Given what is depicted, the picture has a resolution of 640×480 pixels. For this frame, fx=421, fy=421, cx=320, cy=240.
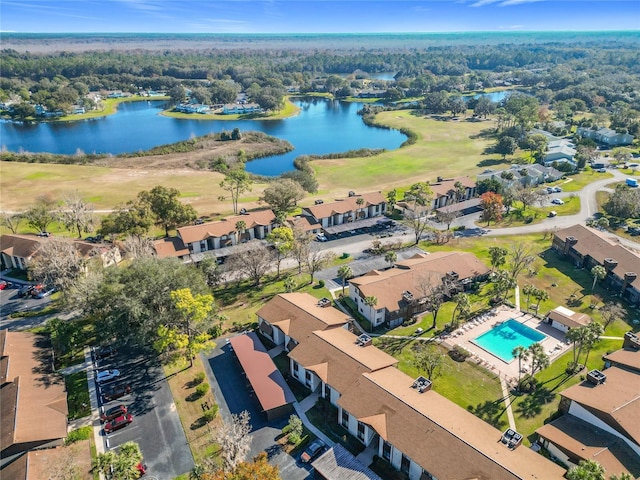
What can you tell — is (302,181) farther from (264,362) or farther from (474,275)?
(264,362)

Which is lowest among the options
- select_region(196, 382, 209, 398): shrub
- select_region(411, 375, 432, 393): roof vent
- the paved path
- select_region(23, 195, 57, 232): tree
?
the paved path

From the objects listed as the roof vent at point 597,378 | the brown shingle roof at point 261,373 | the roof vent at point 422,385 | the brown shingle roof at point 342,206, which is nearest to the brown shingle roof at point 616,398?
the roof vent at point 597,378

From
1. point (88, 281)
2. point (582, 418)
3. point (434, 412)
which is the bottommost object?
point (582, 418)

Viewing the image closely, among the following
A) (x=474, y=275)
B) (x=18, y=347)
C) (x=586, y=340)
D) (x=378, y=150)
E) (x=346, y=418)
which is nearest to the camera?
(x=346, y=418)

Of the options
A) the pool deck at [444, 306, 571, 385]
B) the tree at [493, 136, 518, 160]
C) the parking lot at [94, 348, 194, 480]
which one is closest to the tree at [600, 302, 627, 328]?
the pool deck at [444, 306, 571, 385]

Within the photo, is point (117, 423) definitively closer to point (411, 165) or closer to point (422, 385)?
point (422, 385)

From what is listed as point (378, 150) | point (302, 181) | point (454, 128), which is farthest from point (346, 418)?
point (454, 128)

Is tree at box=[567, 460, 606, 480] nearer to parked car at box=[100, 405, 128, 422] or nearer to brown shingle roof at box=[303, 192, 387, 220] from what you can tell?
parked car at box=[100, 405, 128, 422]
